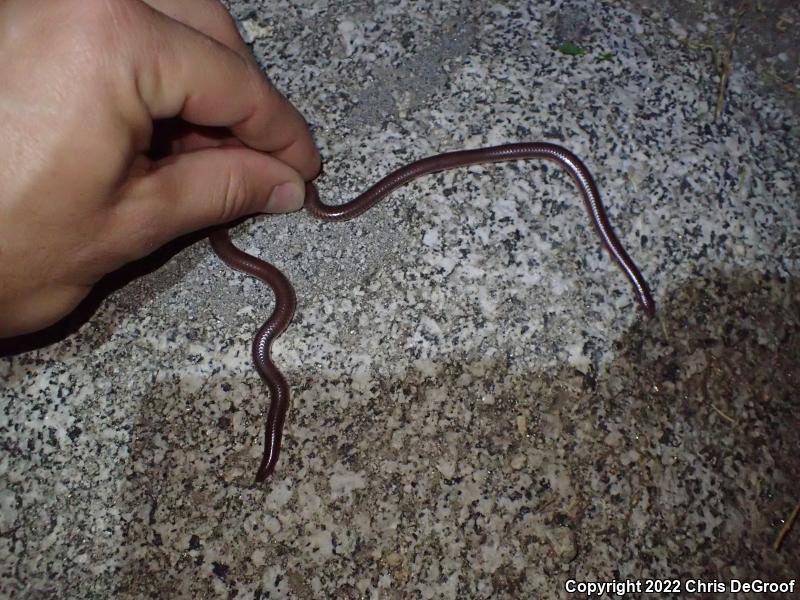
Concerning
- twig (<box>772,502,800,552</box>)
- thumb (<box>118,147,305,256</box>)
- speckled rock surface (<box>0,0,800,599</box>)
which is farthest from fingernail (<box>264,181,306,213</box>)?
twig (<box>772,502,800,552</box>)

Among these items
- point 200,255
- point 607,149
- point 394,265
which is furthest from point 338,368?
point 607,149

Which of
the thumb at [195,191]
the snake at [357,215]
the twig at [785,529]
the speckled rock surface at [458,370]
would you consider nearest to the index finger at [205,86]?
the thumb at [195,191]

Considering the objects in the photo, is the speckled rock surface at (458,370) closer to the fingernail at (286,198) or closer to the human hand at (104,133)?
the fingernail at (286,198)

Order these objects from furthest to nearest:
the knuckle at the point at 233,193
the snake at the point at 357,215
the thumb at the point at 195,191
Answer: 1. the snake at the point at 357,215
2. the knuckle at the point at 233,193
3. the thumb at the point at 195,191

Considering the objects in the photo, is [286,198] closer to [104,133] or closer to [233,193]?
[233,193]

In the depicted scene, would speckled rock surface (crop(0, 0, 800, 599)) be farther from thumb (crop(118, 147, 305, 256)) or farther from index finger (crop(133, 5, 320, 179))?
index finger (crop(133, 5, 320, 179))

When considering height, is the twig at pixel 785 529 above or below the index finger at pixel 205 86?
below

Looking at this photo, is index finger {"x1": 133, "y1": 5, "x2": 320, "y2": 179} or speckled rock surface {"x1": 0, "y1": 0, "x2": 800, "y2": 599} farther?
speckled rock surface {"x1": 0, "y1": 0, "x2": 800, "y2": 599}
